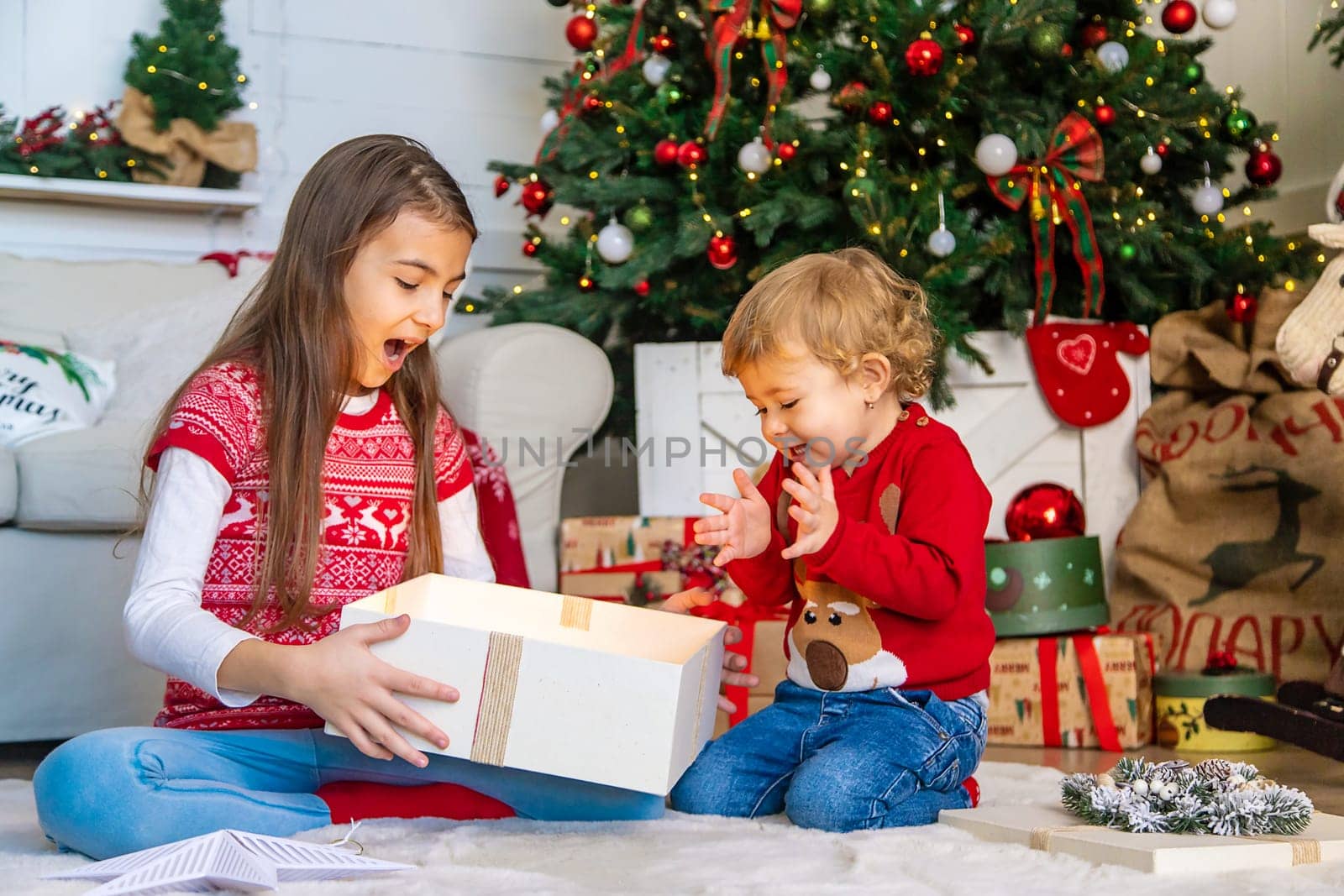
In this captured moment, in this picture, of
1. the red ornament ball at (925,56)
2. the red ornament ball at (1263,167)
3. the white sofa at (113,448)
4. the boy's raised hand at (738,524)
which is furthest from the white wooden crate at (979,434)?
the boy's raised hand at (738,524)

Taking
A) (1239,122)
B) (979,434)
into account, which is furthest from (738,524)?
(1239,122)

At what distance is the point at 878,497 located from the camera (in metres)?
1.41

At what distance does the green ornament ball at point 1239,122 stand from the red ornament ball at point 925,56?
614mm

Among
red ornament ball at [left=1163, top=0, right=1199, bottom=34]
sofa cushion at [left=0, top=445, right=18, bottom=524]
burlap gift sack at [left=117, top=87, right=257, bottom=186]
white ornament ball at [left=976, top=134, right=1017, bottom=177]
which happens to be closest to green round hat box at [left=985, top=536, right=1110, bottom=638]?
white ornament ball at [left=976, top=134, right=1017, bottom=177]

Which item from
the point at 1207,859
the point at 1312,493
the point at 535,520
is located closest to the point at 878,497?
the point at 1207,859

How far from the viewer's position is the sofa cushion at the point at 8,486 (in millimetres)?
1811

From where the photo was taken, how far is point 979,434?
2387mm

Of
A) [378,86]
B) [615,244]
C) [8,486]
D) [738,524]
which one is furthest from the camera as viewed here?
[378,86]

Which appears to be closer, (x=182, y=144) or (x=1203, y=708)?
(x=1203, y=708)

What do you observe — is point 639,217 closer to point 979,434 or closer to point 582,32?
Result: point 582,32

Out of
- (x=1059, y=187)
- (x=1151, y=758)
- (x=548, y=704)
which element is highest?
(x=1059, y=187)

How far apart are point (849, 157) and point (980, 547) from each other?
3.27 feet

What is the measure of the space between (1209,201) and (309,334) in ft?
5.54

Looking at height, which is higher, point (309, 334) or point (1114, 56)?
point (1114, 56)
